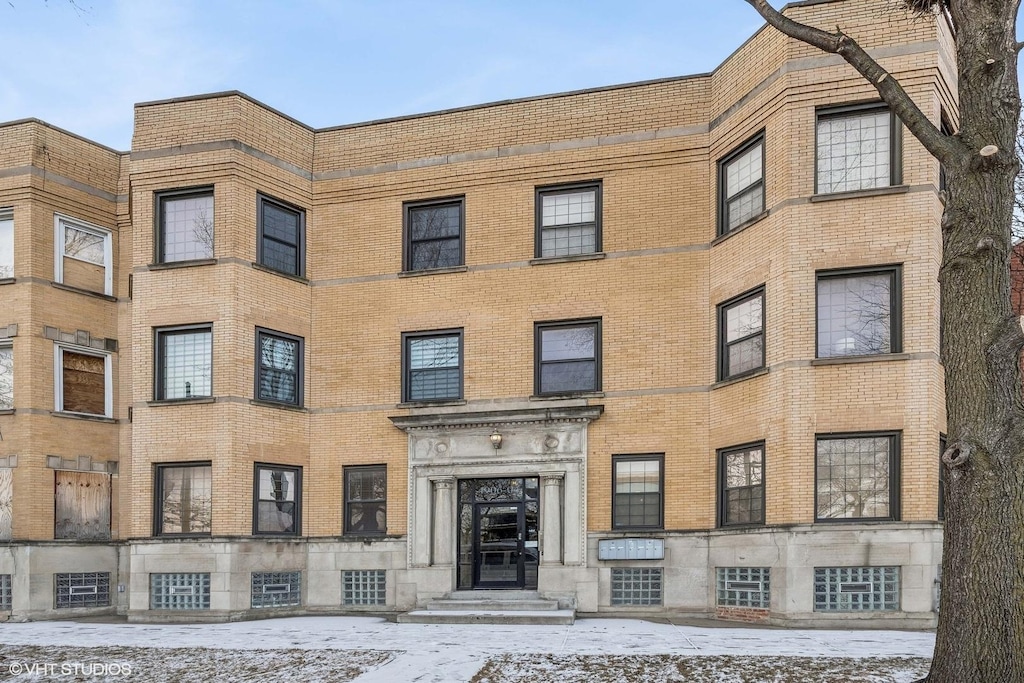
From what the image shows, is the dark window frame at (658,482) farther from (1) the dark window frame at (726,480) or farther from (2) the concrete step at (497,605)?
(2) the concrete step at (497,605)

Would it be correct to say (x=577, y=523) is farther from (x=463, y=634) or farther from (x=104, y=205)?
(x=104, y=205)

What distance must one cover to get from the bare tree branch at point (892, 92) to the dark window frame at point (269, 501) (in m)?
13.8

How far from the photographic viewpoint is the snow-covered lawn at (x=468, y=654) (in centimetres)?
1188

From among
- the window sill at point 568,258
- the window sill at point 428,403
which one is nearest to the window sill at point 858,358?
the window sill at point 568,258

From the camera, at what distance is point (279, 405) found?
2044 centimetres

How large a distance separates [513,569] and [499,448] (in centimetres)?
251

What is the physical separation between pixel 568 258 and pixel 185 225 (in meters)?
8.16

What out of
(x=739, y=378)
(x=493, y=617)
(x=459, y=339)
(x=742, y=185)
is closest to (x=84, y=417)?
(x=459, y=339)

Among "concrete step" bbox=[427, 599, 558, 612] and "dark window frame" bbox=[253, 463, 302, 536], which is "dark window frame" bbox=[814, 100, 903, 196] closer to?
"concrete step" bbox=[427, 599, 558, 612]

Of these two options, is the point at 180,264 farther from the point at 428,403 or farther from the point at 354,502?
the point at 354,502

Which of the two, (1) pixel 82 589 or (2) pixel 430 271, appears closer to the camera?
(2) pixel 430 271

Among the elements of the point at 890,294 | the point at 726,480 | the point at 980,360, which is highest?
the point at 890,294

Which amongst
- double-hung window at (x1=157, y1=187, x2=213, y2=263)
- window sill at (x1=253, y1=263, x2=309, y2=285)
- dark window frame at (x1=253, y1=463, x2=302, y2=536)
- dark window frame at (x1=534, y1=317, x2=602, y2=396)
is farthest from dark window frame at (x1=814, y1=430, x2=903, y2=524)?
double-hung window at (x1=157, y1=187, x2=213, y2=263)

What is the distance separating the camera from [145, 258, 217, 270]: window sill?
19.9 metres
